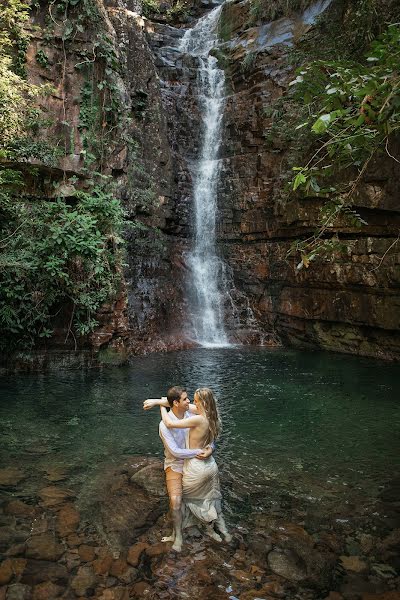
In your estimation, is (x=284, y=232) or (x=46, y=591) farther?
(x=284, y=232)

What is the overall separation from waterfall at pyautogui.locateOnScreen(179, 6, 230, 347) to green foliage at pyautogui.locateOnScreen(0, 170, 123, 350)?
5.63 meters

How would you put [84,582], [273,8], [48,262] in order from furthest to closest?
1. [273,8]
2. [48,262]
3. [84,582]

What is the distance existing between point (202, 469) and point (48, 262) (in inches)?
289

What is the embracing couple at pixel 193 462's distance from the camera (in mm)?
3846

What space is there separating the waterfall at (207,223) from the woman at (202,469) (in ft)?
36.7

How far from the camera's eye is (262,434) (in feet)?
22.6

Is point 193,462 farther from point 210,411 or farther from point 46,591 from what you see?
point 46,591

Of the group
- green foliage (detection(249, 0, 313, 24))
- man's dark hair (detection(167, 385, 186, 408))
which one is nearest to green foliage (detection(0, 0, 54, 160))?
man's dark hair (detection(167, 385, 186, 408))

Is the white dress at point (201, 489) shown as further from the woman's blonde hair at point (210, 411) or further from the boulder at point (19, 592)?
the boulder at point (19, 592)

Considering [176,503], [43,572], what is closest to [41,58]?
[176,503]

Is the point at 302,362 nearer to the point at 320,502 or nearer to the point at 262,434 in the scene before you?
the point at 262,434

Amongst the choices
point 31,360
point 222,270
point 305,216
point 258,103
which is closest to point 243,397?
point 31,360

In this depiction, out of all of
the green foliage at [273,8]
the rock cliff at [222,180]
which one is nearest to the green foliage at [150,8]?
the rock cliff at [222,180]

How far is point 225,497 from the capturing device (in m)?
4.80
